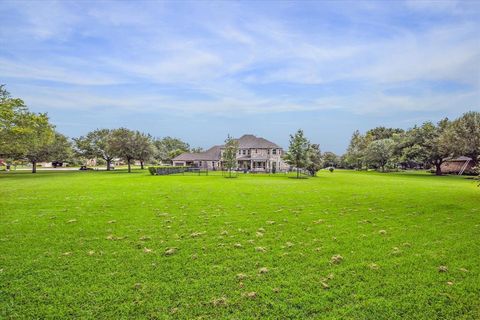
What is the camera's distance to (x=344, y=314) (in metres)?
4.91

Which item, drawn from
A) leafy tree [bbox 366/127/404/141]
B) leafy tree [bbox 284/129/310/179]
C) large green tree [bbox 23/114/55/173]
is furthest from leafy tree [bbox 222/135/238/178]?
leafy tree [bbox 366/127/404/141]

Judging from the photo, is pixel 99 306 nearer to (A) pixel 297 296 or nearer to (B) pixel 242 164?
(A) pixel 297 296

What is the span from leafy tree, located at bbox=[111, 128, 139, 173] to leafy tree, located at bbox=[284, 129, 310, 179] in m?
34.4

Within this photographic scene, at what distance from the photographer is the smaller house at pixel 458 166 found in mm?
58263

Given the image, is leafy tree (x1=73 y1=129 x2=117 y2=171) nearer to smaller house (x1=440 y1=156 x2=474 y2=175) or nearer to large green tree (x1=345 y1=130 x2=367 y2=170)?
large green tree (x1=345 y1=130 x2=367 y2=170)

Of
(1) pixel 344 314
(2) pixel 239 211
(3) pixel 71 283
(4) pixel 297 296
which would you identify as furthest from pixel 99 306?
(2) pixel 239 211

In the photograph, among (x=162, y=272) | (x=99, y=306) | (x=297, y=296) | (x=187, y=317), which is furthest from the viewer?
(x=162, y=272)

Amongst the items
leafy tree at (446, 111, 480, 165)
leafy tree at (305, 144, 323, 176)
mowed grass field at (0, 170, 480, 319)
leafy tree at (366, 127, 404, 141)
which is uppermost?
leafy tree at (366, 127, 404, 141)

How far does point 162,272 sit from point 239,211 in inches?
308

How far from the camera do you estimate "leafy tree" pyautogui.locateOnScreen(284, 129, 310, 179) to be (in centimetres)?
4588

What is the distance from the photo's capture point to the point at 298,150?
46.1m

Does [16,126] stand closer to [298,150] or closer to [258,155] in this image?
[298,150]

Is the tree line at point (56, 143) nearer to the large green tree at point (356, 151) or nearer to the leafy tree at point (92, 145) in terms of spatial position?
the leafy tree at point (92, 145)

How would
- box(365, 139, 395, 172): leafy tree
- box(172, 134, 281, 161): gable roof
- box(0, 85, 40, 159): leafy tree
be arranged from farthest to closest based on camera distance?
box(172, 134, 281, 161): gable roof, box(365, 139, 395, 172): leafy tree, box(0, 85, 40, 159): leafy tree
